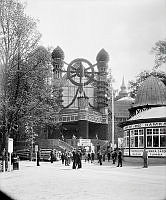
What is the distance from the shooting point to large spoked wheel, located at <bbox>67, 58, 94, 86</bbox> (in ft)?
265

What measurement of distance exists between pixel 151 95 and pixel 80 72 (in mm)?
32779

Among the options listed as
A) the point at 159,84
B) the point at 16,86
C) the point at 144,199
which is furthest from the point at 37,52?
the point at 159,84

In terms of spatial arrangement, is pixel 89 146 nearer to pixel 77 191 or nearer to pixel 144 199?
pixel 77 191

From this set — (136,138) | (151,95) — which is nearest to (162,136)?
(136,138)

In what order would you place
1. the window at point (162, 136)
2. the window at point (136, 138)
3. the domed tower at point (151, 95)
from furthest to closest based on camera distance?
the domed tower at point (151, 95), the window at point (136, 138), the window at point (162, 136)

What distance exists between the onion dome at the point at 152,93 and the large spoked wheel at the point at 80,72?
31.0m

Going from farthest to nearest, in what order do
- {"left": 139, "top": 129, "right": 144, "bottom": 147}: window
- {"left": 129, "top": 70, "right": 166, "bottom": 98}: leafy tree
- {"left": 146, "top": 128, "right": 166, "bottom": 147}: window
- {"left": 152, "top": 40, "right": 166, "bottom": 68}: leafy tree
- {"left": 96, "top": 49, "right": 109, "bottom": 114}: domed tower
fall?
{"left": 96, "top": 49, "right": 109, "bottom": 114}: domed tower, {"left": 129, "top": 70, "right": 166, "bottom": 98}: leafy tree, {"left": 152, "top": 40, "right": 166, "bottom": 68}: leafy tree, {"left": 139, "top": 129, "right": 144, "bottom": 147}: window, {"left": 146, "top": 128, "right": 166, "bottom": 147}: window

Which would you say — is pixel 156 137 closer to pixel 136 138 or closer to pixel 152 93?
pixel 136 138

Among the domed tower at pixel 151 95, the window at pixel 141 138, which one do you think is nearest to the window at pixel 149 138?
the window at pixel 141 138

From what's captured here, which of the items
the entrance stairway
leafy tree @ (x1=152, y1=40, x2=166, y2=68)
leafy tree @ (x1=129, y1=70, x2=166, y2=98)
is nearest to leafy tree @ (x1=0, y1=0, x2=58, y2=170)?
leafy tree @ (x1=152, y1=40, x2=166, y2=68)

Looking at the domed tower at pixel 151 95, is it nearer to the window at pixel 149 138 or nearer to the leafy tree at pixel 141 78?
the leafy tree at pixel 141 78

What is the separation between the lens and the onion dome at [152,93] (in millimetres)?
49406

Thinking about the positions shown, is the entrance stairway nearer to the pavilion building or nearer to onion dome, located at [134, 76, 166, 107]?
onion dome, located at [134, 76, 166, 107]

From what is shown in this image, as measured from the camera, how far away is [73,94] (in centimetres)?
8575
